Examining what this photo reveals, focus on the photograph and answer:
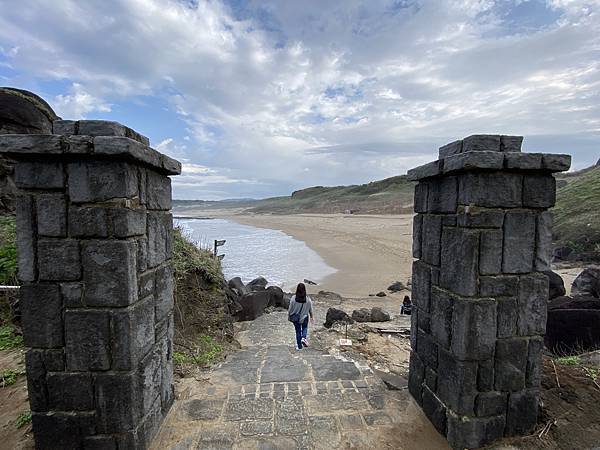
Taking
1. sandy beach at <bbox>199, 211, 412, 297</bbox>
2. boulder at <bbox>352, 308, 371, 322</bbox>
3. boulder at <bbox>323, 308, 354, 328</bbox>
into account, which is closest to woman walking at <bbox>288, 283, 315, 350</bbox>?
boulder at <bbox>323, 308, 354, 328</bbox>

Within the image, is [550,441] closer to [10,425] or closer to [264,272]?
[10,425]

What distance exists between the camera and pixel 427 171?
10.5ft

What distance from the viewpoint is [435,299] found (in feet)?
10.6

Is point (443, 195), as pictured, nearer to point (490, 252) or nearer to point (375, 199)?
point (490, 252)

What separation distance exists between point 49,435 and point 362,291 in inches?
485

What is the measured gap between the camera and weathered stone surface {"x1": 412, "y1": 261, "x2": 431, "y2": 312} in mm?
3406

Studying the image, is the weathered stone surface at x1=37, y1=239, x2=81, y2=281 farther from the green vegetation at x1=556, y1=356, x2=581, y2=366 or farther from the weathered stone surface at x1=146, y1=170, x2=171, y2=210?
the green vegetation at x1=556, y1=356, x2=581, y2=366

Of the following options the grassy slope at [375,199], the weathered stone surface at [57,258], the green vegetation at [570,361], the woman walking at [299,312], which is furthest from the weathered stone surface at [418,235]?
the grassy slope at [375,199]

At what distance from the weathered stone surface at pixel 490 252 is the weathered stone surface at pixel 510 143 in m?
0.68

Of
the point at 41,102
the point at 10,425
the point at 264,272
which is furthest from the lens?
the point at 264,272

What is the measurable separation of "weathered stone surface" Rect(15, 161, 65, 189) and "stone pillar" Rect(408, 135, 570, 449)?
300 centimetres

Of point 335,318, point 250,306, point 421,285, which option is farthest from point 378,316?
point 421,285

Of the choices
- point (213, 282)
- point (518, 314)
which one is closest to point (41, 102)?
point (213, 282)

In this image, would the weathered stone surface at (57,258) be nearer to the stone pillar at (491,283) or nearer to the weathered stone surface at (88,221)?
the weathered stone surface at (88,221)
